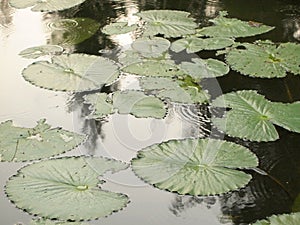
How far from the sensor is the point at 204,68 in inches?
106

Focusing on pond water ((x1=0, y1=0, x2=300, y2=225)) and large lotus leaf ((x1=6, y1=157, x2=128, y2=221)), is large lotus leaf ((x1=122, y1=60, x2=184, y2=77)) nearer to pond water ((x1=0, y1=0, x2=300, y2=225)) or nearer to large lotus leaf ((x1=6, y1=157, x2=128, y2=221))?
pond water ((x1=0, y1=0, x2=300, y2=225))

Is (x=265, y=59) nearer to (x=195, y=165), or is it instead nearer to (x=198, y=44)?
(x=198, y=44)

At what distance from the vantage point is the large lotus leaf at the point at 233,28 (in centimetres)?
307

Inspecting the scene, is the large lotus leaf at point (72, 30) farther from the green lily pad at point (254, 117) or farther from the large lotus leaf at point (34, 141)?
the green lily pad at point (254, 117)

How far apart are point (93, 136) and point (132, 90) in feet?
1.29

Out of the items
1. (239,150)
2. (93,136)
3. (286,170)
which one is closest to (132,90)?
(93,136)

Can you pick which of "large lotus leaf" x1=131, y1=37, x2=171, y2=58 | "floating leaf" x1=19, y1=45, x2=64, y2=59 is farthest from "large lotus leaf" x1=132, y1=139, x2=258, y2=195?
"floating leaf" x1=19, y1=45, x2=64, y2=59

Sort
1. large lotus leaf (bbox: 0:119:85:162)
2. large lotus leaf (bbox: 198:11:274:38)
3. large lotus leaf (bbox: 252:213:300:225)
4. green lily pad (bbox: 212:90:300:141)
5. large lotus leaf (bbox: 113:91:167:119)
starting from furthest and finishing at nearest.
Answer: large lotus leaf (bbox: 198:11:274:38) < large lotus leaf (bbox: 113:91:167:119) < green lily pad (bbox: 212:90:300:141) < large lotus leaf (bbox: 0:119:85:162) < large lotus leaf (bbox: 252:213:300:225)

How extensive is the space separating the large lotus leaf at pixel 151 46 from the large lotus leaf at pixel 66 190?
1.02m

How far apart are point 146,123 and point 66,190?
60cm

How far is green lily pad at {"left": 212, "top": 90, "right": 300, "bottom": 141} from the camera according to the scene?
215 centimetres

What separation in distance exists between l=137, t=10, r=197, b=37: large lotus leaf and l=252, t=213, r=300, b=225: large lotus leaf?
1615mm

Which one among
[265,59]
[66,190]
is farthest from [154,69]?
[66,190]

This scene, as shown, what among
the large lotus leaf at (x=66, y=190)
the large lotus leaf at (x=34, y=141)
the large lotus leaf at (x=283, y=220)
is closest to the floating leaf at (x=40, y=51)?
the large lotus leaf at (x=34, y=141)
